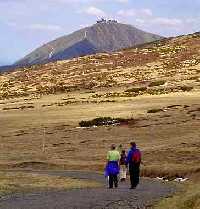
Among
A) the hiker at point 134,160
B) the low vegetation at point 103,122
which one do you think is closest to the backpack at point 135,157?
the hiker at point 134,160

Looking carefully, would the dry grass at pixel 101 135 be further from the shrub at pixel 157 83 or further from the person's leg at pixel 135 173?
the shrub at pixel 157 83

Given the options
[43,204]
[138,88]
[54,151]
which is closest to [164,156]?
[54,151]

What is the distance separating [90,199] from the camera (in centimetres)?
2864

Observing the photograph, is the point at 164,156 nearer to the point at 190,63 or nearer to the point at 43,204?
the point at 43,204

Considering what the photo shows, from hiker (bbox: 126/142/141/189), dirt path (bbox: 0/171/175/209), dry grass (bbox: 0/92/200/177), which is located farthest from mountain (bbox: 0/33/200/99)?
dirt path (bbox: 0/171/175/209)

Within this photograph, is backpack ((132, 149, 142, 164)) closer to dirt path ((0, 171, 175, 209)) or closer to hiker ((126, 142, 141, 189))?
hiker ((126, 142, 141, 189))

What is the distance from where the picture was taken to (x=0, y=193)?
3234cm

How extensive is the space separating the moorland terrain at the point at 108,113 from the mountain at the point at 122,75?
244 mm

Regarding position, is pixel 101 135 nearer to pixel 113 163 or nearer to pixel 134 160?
pixel 113 163

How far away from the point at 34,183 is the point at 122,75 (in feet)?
341

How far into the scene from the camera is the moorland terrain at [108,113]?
5247 centimetres

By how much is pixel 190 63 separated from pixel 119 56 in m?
32.0

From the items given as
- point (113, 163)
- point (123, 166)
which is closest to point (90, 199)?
point (113, 163)

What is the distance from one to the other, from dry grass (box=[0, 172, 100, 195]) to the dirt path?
2.29 meters
